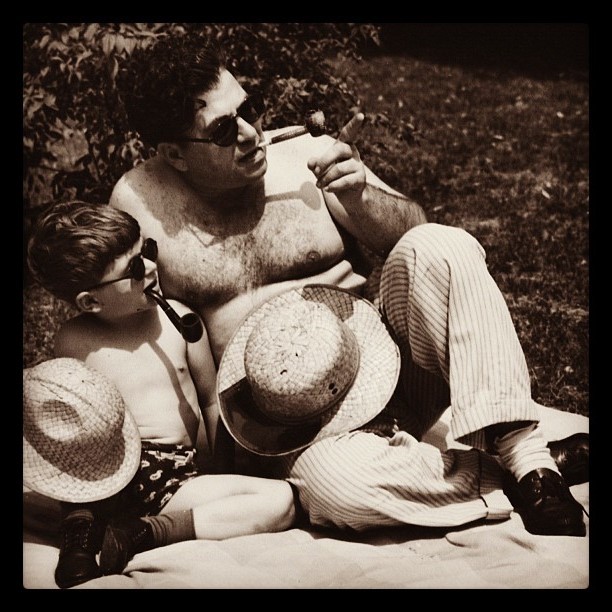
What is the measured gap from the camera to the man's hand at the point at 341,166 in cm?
268

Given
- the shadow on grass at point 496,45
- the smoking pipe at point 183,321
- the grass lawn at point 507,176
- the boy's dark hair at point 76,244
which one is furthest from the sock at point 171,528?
the shadow on grass at point 496,45

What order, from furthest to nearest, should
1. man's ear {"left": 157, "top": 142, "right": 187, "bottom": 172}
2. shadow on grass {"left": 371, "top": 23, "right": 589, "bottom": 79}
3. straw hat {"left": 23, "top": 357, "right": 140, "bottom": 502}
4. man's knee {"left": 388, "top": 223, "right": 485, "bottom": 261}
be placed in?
shadow on grass {"left": 371, "top": 23, "right": 589, "bottom": 79}, man's ear {"left": 157, "top": 142, "right": 187, "bottom": 172}, man's knee {"left": 388, "top": 223, "right": 485, "bottom": 261}, straw hat {"left": 23, "top": 357, "right": 140, "bottom": 502}

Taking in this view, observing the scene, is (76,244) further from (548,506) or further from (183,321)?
(548,506)

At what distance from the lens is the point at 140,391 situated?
8.93 ft

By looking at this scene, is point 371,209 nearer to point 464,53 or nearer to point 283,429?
point 283,429

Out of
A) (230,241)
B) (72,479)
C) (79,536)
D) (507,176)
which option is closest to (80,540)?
(79,536)

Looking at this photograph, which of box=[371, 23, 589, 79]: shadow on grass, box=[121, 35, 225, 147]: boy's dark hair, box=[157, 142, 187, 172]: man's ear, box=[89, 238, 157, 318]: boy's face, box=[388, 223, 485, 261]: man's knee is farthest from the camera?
box=[371, 23, 589, 79]: shadow on grass

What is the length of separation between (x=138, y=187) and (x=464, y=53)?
2.95 meters

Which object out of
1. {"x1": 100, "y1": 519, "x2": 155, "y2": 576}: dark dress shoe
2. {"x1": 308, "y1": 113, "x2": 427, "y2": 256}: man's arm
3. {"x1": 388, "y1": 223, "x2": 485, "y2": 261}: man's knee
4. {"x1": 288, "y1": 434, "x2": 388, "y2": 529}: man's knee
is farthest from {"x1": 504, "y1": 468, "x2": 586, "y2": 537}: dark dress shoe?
{"x1": 100, "y1": 519, "x2": 155, "y2": 576}: dark dress shoe

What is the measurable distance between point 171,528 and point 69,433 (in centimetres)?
36

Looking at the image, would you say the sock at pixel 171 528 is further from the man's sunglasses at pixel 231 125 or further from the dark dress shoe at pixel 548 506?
the man's sunglasses at pixel 231 125

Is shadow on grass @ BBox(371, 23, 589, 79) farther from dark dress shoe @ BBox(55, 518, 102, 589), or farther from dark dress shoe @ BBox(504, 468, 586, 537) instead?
dark dress shoe @ BBox(55, 518, 102, 589)

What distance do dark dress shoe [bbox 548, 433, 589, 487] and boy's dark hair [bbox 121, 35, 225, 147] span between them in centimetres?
142

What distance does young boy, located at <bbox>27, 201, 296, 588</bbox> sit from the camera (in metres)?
2.50
